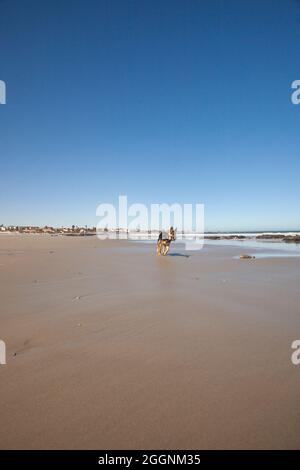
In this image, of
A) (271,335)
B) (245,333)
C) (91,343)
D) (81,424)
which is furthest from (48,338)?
(271,335)

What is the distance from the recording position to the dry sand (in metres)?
1.75

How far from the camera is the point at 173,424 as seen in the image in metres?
1.82

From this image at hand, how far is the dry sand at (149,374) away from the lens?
1.75 m

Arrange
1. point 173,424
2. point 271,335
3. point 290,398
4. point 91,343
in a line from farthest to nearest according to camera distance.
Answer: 1. point 271,335
2. point 91,343
3. point 290,398
4. point 173,424

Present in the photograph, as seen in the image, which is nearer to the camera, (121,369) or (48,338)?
(121,369)

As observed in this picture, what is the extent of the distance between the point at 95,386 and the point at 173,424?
0.72 meters

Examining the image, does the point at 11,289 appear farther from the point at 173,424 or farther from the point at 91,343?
the point at 173,424

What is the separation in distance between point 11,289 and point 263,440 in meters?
5.61

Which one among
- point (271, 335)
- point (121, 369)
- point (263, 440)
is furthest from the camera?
point (271, 335)

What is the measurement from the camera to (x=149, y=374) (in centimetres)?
242

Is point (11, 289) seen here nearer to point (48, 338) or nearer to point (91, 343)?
point (48, 338)
